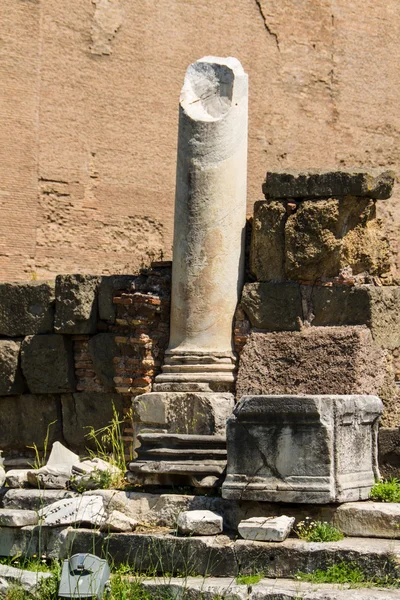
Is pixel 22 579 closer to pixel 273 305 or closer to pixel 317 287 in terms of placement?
pixel 273 305

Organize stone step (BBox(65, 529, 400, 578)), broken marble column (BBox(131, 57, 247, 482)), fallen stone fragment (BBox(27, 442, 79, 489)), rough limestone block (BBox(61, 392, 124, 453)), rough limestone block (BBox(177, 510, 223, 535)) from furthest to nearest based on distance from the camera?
rough limestone block (BBox(61, 392, 124, 453)) < broken marble column (BBox(131, 57, 247, 482)) < fallen stone fragment (BBox(27, 442, 79, 489)) < rough limestone block (BBox(177, 510, 223, 535)) < stone step (BBox(65, 529, 400, 578))

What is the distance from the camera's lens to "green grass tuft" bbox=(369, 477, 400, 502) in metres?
5.95

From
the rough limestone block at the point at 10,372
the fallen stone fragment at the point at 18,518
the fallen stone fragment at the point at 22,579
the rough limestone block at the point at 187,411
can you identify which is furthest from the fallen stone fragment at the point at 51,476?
the rough limestone block at the point at 10,372

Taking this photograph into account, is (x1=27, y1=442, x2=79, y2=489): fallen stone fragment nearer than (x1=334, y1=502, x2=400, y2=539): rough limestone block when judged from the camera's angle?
No

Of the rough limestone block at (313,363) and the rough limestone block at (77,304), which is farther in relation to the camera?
the rough limestone block at (77,304)

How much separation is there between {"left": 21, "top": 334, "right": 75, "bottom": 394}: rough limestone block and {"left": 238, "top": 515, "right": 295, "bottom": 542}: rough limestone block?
291cm

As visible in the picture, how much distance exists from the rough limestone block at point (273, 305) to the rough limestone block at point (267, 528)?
1975 mm

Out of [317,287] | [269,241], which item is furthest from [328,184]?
[317,287]

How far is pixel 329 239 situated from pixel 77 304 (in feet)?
6.38

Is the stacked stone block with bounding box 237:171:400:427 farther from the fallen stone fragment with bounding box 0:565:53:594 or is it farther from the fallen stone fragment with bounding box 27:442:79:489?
the fallen stone fragment with bounding box 0:565:53:594

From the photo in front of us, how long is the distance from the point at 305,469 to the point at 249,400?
1.49 ft

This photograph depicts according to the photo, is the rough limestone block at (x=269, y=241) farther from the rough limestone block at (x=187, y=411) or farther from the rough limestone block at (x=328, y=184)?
the rough limestone block at (x=187, y=411)

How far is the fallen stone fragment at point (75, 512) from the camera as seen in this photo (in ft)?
19.7

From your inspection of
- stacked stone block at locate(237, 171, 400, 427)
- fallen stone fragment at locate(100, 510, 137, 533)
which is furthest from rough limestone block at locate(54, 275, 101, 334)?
fallen stone fragment at locate(100, 510, 137, 533)
